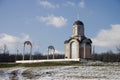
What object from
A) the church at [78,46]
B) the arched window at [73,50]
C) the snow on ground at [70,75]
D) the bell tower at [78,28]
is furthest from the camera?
the bell tower at [78,28]

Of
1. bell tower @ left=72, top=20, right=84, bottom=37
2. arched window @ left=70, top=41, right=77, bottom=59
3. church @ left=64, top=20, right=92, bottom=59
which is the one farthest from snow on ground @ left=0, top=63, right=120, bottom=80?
bell tower @ left=72, top=20, right=84, bottom=37

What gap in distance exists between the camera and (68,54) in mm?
54781

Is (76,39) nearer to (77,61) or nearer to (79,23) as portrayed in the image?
(79,23)

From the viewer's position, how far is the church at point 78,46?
2126 inches

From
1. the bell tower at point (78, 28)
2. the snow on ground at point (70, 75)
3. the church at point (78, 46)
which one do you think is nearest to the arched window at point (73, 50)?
the church at point (78, 46)

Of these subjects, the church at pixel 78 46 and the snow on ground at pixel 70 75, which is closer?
the snow on ground at pixel 70 75

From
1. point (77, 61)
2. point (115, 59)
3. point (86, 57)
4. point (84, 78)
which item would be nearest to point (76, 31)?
point (86, 57)

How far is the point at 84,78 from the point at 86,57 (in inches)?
1165

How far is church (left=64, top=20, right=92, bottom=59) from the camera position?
54000 millimetres

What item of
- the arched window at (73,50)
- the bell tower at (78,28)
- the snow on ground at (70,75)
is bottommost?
the snow on ground at (70,75)

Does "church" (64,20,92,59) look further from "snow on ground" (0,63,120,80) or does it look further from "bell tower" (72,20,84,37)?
"snow on ground" (0,63,120,80)

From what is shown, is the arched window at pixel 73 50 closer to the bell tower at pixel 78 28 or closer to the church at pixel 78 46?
the church at pixel 78 46

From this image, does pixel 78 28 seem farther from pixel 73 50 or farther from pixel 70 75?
pixel 70 75

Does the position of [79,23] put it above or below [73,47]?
above
